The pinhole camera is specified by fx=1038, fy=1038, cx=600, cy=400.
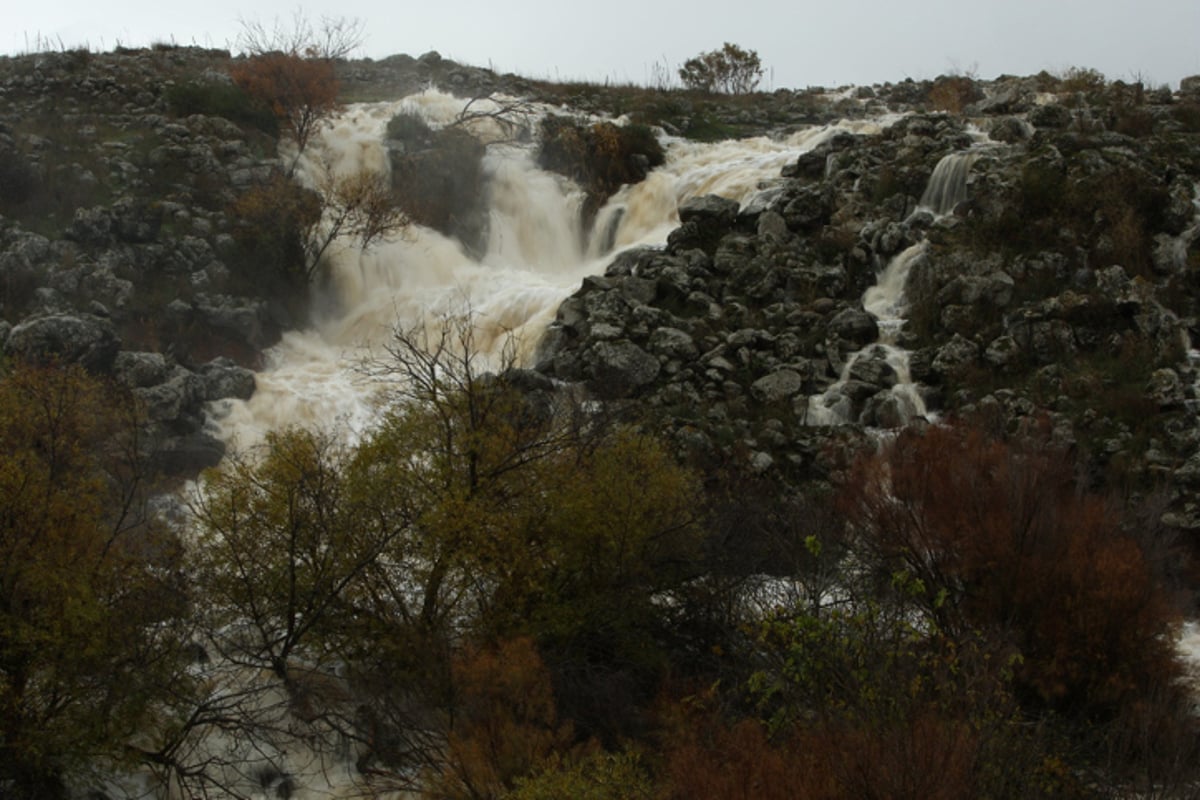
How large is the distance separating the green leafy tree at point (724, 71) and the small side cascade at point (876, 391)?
31.9 metres

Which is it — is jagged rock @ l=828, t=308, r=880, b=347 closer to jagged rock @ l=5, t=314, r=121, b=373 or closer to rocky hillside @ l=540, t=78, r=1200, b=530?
rocky hillside @ l=540, t=78, r=1200, b=530

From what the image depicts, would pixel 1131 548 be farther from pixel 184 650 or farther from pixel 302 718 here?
pixel 184 650

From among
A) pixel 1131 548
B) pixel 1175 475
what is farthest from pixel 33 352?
pixel 1175 475

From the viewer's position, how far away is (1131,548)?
14008 millimetres

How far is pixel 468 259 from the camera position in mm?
32844

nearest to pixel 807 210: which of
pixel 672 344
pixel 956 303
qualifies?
pixel 956 303

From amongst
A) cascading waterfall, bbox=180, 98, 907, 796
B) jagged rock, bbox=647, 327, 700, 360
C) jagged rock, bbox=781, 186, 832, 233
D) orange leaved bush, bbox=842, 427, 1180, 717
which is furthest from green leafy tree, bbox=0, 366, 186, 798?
jagged rock, bbox=781, 186, 832, 233

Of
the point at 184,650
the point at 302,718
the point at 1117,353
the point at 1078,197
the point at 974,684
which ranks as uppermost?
the point at 1078,197

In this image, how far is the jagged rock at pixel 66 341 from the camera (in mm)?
22641

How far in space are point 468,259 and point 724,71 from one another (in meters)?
26.7

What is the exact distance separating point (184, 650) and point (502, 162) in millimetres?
26156

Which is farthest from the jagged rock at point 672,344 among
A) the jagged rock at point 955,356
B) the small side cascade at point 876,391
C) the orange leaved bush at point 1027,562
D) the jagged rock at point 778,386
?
the orange leaved bush at point 1027,562

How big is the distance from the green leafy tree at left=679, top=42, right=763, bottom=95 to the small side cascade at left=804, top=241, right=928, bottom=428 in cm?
3195

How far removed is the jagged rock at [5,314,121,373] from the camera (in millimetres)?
22641
